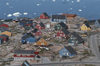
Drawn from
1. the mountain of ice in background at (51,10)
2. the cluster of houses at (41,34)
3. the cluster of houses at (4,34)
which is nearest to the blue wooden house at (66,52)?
the cluster of houses at (41,34)

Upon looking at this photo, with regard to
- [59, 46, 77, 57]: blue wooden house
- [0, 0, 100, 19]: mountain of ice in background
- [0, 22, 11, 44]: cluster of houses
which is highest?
[0, 0, 100, 19]: mountain of ice in background

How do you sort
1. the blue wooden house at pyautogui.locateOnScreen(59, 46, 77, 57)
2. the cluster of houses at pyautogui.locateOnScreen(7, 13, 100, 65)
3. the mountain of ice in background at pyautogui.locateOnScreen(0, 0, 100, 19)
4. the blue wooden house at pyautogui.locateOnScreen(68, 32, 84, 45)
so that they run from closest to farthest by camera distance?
the cluster of houses at pyautogui.locateOnScreen(7, 13, 100, 65) < the blue wooden house at pyautogui.locateOnScreen(59, 46, 77, 57) < the blue wooden house at pyautogui.locateOnScreen(68, 32, 84, 45) < the mountain of ice in background at pyautogui.locateOnScreen(0, 0, 100, 19)

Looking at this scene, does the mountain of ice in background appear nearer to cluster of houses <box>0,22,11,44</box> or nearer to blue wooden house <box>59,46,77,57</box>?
cluster of houses <box>0,22,11,44</box>

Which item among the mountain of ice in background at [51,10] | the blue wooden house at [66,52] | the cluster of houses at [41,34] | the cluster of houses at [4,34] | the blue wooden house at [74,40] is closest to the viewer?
the cluster of houses at [41,34]

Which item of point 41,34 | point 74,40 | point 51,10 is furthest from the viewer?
point 51,10

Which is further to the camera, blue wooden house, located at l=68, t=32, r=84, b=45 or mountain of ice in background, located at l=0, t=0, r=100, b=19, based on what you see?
mountain of ice in background, located at l=0, t=0, r=100, b=19

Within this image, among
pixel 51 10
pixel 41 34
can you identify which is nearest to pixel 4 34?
pixel 41 34

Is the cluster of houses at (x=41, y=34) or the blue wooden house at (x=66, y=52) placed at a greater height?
the cluster of houses at (x=41, y=34)

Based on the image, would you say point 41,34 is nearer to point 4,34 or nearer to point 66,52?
point 4,34

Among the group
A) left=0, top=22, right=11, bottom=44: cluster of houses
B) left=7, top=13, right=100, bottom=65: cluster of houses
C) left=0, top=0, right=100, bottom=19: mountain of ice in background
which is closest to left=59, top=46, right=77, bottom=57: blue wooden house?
left=7, top=13, right=100, bottom=65: cluster of houses

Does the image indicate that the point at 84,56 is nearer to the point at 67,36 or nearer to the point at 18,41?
the point at 67,36

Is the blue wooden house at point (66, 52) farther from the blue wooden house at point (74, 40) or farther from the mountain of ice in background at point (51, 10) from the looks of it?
the mountain of ice in background at point (51, 10)
